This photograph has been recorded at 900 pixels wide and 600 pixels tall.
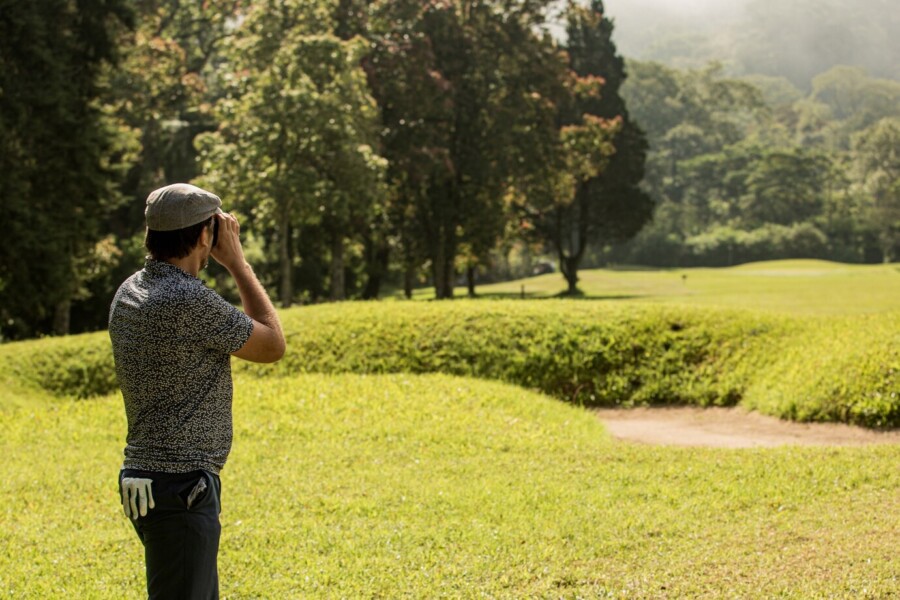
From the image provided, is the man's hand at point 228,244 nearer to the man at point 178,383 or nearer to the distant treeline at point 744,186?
the man at point 178,383

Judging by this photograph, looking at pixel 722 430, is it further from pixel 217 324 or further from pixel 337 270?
pixel 337 270

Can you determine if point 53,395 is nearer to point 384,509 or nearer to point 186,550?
point 384,509

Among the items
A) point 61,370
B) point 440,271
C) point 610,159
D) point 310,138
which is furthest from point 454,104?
point 61,370

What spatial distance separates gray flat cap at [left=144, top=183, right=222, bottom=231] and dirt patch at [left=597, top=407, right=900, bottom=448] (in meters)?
7.22

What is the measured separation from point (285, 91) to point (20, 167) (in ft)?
19.5

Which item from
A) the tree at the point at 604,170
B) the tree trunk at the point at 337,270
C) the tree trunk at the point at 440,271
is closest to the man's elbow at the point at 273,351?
the tree trunk at the point at 337,270

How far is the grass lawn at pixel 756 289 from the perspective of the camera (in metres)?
25.5

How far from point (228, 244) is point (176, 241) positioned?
18 cm

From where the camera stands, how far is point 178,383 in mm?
3197

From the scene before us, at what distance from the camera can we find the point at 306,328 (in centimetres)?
1346

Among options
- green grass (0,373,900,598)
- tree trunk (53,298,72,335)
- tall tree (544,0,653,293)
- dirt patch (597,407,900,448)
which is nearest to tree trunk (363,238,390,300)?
tall tree (544,0,653,293)

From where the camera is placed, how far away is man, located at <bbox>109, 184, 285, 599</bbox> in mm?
3096

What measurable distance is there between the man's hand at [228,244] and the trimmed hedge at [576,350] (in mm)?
8645

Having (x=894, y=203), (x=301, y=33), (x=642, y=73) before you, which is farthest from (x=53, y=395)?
(x=642, y=73)
